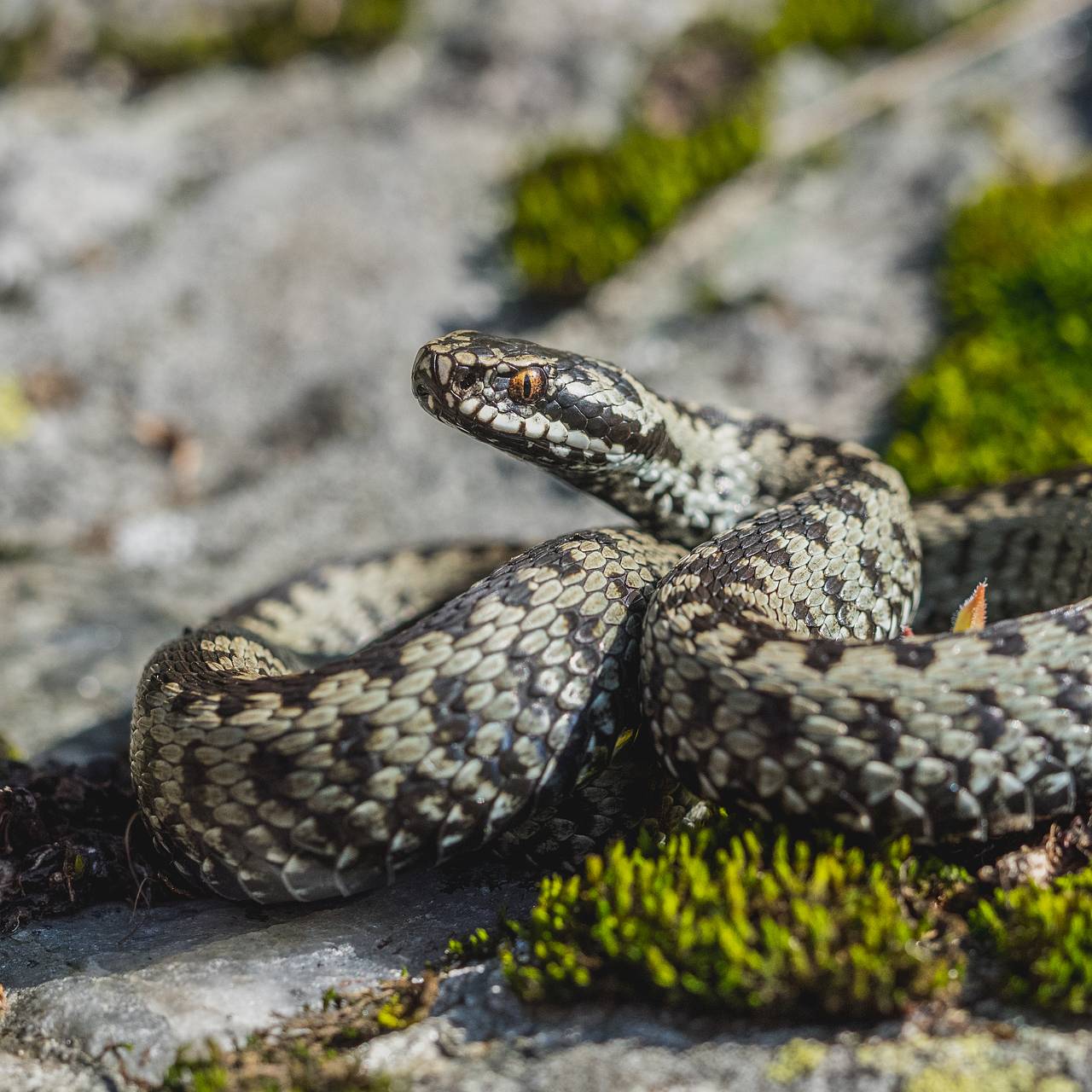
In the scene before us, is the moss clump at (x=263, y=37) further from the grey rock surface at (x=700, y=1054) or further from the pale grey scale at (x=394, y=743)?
the grey rock surface at (x=700, y=1054)

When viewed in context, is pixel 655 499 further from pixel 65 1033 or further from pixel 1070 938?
pixel 65 1033

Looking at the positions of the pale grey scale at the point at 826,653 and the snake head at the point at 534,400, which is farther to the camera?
the snake head at the point at 534,400

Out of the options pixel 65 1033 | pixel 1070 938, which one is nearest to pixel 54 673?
pixel 65 1033

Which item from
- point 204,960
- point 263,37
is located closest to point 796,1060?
point 204,960

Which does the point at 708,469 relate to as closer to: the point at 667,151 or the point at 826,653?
the point at 826,653

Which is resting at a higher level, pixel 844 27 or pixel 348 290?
pixel 844 27

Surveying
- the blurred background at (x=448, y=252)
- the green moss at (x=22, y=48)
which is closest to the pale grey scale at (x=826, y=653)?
the blurred background at (x=448, y=252)
